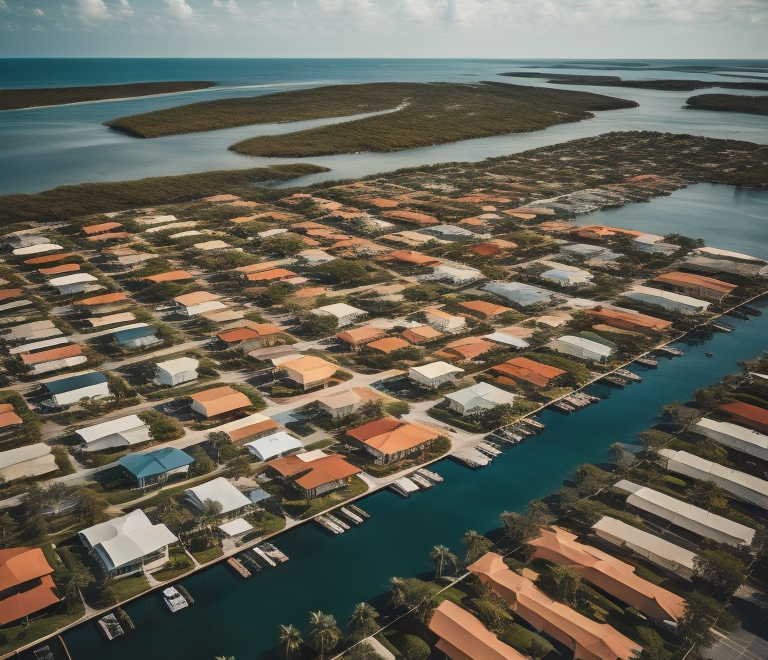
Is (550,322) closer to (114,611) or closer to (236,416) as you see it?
(236,416)

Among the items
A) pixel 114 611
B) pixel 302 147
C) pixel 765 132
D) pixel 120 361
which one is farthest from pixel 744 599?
pixel 765 132

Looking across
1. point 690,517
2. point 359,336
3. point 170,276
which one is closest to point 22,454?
point 359,336

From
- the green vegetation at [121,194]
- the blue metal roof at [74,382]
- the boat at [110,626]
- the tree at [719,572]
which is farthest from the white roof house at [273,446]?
the green vegetation at [121,194]

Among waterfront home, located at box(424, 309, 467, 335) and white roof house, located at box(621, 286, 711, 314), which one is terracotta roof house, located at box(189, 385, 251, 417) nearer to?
waterfront home, located at box(424, 309, 467, 335)

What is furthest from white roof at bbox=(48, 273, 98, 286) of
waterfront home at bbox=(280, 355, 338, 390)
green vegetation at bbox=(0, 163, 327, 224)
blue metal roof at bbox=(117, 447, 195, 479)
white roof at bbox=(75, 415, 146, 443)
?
blue metal roof at bbox=(117, 447, 195, 479)

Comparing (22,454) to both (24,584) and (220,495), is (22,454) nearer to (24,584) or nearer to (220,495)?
(24,584)

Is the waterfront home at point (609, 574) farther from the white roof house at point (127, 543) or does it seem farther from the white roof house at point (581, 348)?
the white roof house at point (581, 348)
